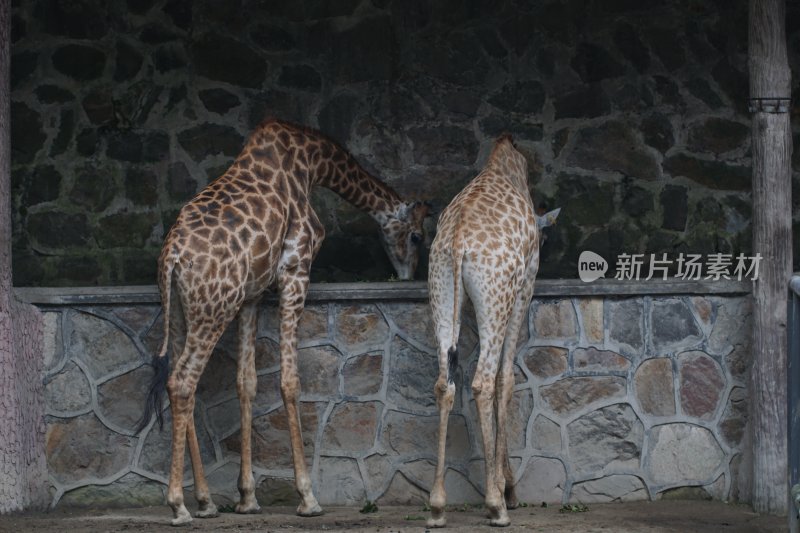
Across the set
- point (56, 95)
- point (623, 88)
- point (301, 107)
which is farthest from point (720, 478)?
point (56, 95)

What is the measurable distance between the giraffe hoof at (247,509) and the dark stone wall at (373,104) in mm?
1997

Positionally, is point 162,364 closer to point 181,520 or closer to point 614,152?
point 181,520

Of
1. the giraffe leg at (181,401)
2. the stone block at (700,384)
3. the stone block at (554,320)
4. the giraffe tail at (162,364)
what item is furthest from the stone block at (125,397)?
the stone block at (700,384)

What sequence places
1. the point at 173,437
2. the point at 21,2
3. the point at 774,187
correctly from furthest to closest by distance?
the point at 21,2, the point at 774,187, the point at 173,437

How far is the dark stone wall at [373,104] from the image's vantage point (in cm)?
893

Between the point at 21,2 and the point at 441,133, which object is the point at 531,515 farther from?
the point at 21,2

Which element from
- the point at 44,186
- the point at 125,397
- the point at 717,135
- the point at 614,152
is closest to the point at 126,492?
the point at 125,397

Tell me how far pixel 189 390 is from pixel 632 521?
2.39 meters

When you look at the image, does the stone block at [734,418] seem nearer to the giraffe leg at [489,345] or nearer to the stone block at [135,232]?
the giraffe leg at [489,345]

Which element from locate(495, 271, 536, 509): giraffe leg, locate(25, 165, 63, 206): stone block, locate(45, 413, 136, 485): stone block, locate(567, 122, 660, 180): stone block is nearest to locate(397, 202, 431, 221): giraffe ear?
locate(495, 271, 536, 509): giraffe leg

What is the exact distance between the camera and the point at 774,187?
747 centimetres

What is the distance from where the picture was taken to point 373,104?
898cm

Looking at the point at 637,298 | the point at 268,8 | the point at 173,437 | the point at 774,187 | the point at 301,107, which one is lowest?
the point at 173,437

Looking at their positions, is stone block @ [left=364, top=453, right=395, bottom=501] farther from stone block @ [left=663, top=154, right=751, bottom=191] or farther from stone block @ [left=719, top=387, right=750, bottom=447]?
stone block @ [left=663, top=154, right=751, bottom=191]
